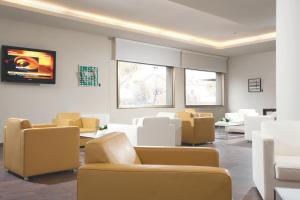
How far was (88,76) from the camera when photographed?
7.73 m

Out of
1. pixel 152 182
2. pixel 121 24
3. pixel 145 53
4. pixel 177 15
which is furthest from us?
pixel 145 53

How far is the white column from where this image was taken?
12.5 feet

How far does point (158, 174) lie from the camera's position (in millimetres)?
1629

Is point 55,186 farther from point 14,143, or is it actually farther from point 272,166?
point 272,166

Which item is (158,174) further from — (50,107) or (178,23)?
(178,23)

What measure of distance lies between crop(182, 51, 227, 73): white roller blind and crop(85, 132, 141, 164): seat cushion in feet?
27.3

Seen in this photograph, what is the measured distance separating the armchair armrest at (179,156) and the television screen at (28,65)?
4.92m

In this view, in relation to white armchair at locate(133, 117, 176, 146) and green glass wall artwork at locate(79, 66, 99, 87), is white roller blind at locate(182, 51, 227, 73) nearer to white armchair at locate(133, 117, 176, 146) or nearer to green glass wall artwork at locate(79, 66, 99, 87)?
green glass wall artwork at locate(79, 66, 99, 87)

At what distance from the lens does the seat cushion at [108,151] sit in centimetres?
178

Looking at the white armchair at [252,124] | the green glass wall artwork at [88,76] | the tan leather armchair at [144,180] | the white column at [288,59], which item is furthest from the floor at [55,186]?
the green glass wall artwork at [88,76]

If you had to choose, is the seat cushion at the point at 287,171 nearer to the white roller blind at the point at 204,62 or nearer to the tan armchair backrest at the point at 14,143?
the tan armchair backrest at the point at 14,143

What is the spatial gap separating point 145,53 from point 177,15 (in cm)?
215

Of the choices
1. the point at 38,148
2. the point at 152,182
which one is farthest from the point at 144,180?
the point at 38,148

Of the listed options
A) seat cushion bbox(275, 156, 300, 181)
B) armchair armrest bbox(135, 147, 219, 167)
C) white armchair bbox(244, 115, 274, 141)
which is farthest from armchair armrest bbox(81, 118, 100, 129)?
seat cushion bbox(275, 156, 300, 181)
